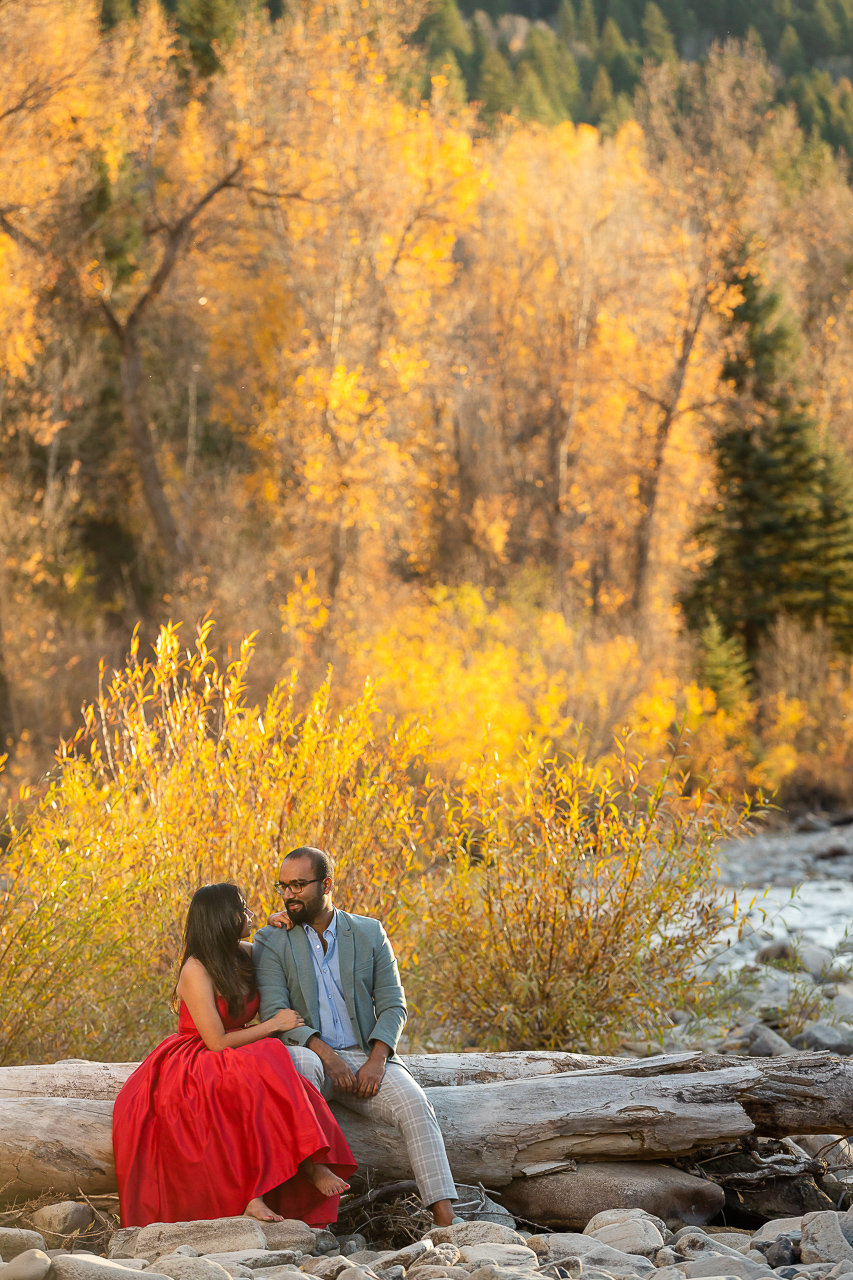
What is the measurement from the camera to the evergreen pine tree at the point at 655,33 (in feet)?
183

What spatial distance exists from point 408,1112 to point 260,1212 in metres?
0.55

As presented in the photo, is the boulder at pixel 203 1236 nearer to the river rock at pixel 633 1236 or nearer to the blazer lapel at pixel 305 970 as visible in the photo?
the blazer lapel at pixel 305 970

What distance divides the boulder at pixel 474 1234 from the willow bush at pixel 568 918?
6.36 ft

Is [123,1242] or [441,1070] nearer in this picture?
[123,1242]

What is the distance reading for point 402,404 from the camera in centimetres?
1928

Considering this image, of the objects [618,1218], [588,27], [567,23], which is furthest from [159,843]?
[567,23]

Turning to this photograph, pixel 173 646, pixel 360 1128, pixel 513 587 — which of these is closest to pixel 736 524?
pixel 513 587

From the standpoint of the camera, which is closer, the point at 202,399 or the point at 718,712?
the point at 718,712

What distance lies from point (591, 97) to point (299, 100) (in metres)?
34.9

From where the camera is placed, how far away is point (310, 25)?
17.8 m

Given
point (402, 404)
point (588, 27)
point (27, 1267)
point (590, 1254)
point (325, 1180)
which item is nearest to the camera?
point (27, 1267)

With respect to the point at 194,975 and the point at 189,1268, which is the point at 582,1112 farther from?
the point at 189,1268

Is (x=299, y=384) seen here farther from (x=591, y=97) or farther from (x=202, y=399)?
(x=591, y=97)

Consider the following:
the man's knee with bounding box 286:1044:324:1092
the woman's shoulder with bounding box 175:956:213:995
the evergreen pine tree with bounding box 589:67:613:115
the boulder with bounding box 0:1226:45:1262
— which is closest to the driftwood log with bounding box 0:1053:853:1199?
the man's knee with bounding box 286:1044:324:1092
